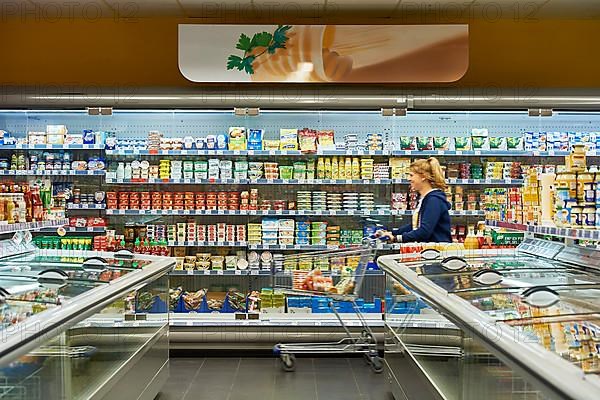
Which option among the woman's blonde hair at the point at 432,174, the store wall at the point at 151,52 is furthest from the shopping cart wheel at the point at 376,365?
the store wall at the point at 151,52

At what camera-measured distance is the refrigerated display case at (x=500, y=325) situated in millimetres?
1901

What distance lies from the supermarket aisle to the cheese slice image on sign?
2.65 metres

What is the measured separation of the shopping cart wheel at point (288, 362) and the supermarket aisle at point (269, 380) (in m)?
0.05

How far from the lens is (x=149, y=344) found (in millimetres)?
4297

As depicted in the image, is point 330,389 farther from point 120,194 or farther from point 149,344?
point 120,194

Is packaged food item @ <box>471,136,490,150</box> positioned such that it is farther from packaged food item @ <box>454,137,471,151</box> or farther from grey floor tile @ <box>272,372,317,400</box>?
grey floor tile @ <box>272,372,317,400</box>

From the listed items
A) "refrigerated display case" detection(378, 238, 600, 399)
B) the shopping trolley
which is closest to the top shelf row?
the shopping trolley

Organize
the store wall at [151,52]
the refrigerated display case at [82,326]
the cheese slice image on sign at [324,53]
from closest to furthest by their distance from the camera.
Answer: the refrigerated display case at [82,326] → the cheese slice image on sign at [324,53] → the store wall at [151,52]

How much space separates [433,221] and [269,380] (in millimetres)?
1886

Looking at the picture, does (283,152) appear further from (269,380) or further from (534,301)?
(534,301)

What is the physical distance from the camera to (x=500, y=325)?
2277 millimetres

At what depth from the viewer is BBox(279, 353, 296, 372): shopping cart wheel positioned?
5.78 metres

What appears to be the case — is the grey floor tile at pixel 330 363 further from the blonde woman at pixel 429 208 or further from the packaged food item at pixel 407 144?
the packaged food item at pixel 407 144

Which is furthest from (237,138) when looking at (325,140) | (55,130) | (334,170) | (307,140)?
(55,130)
